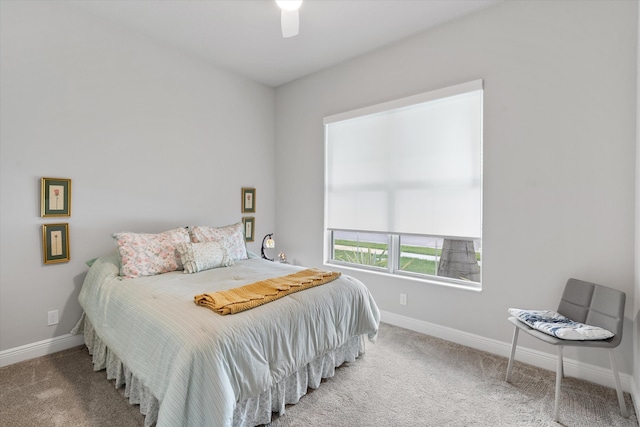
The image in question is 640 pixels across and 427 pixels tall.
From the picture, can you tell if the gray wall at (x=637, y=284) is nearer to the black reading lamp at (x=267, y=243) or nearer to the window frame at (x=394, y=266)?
the window frame at (x=394, y=266)

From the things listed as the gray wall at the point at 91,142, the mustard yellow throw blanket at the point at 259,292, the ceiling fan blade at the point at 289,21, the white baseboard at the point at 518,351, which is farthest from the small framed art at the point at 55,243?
the white baseboard at the point at 518,351

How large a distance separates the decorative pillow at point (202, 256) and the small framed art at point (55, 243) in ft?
2.99

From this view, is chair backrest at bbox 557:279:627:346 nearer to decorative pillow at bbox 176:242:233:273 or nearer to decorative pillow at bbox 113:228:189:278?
decorative pillow at bbox 176:242:233:273

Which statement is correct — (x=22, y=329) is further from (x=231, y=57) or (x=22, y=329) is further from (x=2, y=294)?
(x=231, y=57)

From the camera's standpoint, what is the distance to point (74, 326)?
107 inches

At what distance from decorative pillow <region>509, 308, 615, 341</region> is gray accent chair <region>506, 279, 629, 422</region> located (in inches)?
1.1

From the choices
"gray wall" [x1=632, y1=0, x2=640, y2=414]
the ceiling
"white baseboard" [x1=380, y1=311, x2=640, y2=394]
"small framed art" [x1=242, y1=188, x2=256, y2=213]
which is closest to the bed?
"white baseboard" [x1=380, y1=311, x2=640, y2=394]

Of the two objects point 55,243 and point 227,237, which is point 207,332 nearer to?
point 227,237

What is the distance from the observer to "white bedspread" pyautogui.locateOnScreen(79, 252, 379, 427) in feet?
4.66

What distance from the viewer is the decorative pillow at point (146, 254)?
2.46m

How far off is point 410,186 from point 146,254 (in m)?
2.51

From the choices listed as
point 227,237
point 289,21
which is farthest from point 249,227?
point 289,21

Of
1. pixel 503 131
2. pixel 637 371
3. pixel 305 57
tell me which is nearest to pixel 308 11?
pixel 305 57

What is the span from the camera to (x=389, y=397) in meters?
2.03
